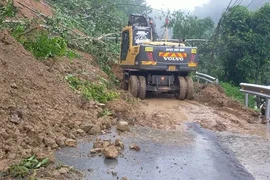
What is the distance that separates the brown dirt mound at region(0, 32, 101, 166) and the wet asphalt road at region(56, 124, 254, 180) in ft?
1.47

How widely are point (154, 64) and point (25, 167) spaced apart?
800 cm

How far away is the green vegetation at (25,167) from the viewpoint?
16.6 ft

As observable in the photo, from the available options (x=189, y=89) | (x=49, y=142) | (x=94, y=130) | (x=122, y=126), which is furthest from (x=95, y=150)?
(x=189, y=89)

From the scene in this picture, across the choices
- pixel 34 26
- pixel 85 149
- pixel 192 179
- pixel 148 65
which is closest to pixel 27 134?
pixel 85 149

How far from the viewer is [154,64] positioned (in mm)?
12727

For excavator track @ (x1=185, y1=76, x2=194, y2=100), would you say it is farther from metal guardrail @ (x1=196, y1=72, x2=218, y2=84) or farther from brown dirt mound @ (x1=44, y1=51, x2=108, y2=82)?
brown dirt mound @ (x1=44, y1=51, x2=108, y2=82)

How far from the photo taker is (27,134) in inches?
246

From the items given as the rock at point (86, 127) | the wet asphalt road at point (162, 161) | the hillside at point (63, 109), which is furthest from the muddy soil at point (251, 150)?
the rock at point (86, 127)

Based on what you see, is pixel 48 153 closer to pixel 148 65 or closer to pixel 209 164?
pixel 209 164

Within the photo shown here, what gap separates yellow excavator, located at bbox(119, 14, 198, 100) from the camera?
12.7 metres

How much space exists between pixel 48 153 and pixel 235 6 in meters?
21.7

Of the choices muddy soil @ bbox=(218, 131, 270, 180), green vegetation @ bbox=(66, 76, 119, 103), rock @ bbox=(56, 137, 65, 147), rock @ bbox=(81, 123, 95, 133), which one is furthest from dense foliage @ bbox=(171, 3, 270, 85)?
rock @ bbox=(56, 137, 65, 147)

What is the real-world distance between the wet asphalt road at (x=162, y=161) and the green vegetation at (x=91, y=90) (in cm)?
206

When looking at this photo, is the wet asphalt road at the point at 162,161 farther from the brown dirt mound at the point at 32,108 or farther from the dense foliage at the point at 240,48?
the dense foliage at the point at 240,48
